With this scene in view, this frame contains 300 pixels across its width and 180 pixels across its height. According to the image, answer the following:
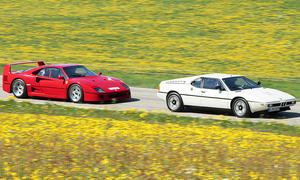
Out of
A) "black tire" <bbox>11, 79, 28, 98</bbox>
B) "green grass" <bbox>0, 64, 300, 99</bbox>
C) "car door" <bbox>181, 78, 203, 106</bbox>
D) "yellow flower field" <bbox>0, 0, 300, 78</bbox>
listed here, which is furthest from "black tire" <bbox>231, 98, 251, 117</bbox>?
"yellow flower field" <bbox>0, 0, 300, 78</bbox>

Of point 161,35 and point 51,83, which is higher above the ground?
point 161,35

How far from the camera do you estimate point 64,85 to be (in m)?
16.9

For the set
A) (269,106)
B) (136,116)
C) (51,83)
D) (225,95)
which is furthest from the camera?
(51,83)

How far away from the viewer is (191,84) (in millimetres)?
15336

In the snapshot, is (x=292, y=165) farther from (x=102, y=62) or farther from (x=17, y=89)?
(x=102, y=62)

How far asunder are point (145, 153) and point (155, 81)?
43.2 ft

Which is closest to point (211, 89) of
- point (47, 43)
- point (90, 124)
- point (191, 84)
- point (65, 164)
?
point (191, 84)

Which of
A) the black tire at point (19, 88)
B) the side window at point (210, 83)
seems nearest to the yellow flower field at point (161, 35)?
the black tire at point (19, 88)

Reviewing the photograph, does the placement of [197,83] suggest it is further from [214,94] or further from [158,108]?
[158,108]

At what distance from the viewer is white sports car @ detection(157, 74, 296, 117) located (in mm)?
13953

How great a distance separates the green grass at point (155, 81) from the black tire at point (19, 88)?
17.8ft

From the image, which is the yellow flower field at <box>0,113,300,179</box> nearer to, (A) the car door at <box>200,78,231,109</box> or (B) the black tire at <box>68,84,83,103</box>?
(A) the car door at <box>200,78,231,109</box>

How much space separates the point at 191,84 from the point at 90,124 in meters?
4.37

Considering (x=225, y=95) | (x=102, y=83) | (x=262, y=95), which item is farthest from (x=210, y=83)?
(x=102, y=83)
